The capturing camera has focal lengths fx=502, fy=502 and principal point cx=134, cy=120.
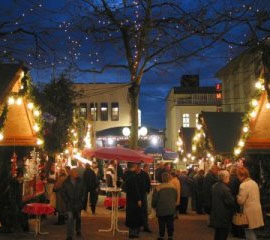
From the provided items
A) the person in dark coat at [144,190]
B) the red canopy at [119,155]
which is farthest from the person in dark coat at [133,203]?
the red canopy at [119,155]

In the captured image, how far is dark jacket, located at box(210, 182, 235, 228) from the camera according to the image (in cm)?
996

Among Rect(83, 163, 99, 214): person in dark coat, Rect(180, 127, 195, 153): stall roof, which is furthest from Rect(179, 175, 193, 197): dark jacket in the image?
Rect(180, 127, 195, 153): stall roof

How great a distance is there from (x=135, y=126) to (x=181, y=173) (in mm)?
3705

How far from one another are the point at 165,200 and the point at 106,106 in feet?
146

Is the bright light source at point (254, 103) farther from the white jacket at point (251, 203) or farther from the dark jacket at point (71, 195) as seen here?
the dark jacket at point (71, 195)

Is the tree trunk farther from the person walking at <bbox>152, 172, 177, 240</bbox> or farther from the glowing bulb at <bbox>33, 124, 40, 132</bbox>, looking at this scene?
the person walking at <bbox>152, 172, 177, 240</bbox>

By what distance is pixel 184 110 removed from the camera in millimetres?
60688

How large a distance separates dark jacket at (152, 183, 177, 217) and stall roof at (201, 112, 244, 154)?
8.43m

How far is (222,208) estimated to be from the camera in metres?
10.0

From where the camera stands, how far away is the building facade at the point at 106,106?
2175 inches

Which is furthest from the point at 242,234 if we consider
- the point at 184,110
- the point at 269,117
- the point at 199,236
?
the point at 184,110

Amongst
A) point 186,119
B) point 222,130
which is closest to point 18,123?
point 222,130

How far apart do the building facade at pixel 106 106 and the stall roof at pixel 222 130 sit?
3340 cm

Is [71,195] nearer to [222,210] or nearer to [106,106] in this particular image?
[222,210]
